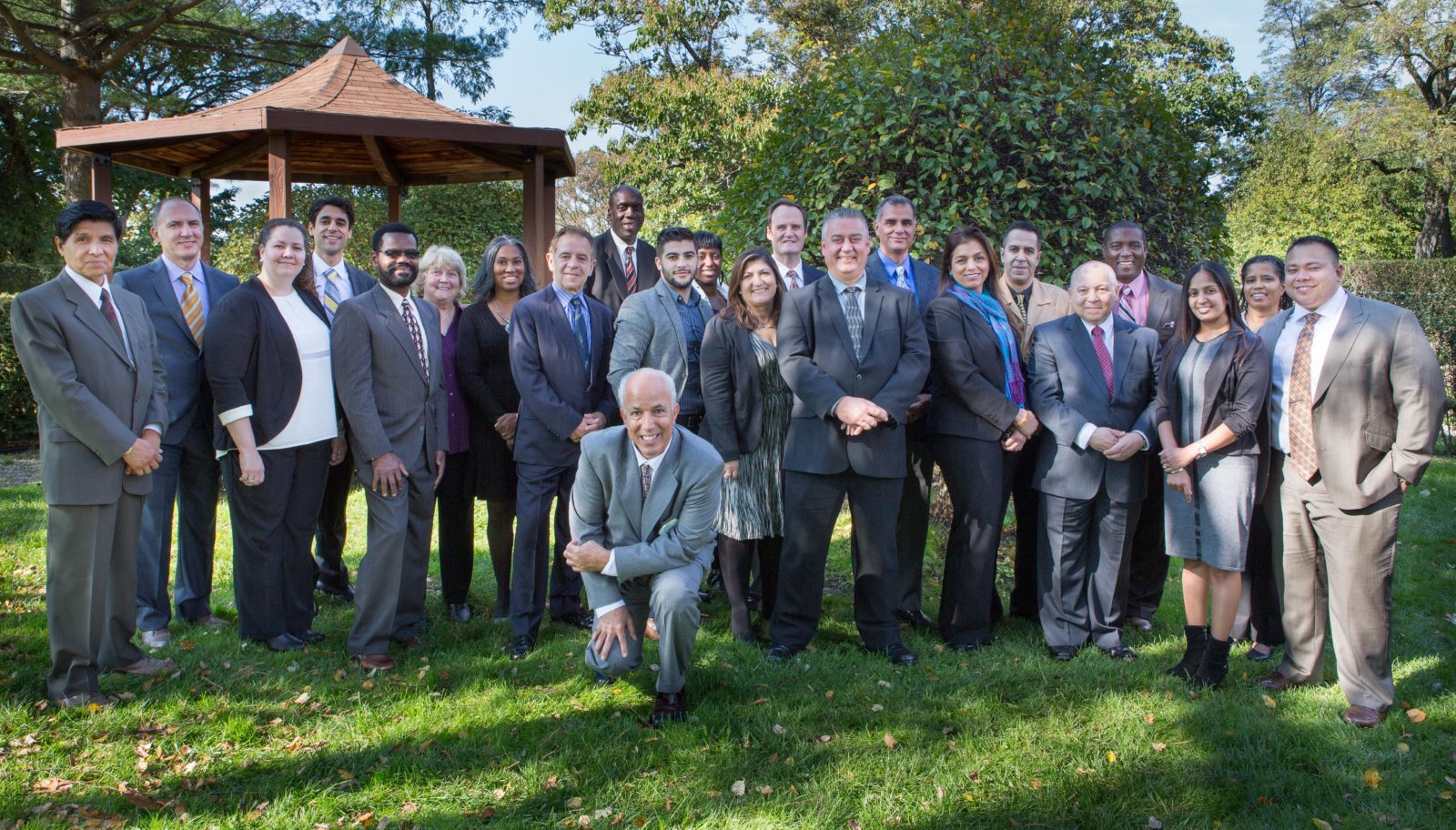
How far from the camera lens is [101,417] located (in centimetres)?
415

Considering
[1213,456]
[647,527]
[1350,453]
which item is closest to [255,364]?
[647,527]

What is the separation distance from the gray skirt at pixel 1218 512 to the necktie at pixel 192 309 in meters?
5.00

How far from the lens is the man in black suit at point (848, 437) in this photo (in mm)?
4949

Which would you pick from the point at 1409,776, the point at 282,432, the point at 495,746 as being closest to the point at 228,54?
the point at 282,432

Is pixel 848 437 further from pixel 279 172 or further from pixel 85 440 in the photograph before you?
pixel 279 172

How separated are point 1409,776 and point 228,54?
20.8 m

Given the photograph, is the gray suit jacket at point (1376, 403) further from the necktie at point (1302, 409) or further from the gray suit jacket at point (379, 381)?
the gray suit jacket at point (379, 381)

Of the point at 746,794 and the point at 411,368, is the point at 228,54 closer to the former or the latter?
the point at 411,368

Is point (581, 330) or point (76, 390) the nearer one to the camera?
point (76, 390)

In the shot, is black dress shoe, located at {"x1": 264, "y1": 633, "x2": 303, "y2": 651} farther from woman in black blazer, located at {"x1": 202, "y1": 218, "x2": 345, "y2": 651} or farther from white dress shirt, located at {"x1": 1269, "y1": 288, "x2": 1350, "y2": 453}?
white dress shirt, located at {"x1": 1269, "y1": 288, "x2": 1350, "y2": 453}

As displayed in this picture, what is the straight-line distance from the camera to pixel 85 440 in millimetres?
4129

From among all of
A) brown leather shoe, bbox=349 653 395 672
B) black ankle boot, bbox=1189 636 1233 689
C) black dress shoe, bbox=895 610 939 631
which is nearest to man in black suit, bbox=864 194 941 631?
black dress shoe, bbox=895 610 939 631

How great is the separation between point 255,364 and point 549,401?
142cm

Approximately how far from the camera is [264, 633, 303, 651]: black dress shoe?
5.02 metres
